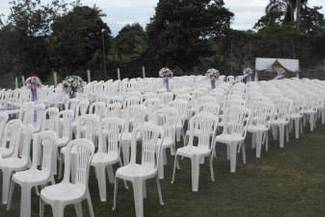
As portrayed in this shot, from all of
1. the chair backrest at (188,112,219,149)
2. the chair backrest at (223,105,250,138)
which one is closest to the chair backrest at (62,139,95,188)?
the chair backrest at (188,112,219,149)

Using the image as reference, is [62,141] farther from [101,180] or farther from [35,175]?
[35,175]

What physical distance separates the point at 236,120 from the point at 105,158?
2.68 meters

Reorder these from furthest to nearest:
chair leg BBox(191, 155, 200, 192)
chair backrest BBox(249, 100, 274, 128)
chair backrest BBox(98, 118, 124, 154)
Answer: chair backrest BBox(249, 100, 274, 128) → chair leg BBox(191, 155, 200, 192) → chair backrest BBox(98, 118, 124, 154)

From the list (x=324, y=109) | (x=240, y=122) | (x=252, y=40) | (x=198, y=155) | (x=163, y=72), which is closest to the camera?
(x=198, y=155)

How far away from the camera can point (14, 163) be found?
235 inches

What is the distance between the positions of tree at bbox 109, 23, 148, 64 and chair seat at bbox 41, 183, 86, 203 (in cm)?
2371

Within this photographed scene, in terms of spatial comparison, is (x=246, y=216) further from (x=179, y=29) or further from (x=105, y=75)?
(x=179, y=29)

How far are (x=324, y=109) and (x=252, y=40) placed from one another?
1502cm

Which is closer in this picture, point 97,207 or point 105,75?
point 97,207

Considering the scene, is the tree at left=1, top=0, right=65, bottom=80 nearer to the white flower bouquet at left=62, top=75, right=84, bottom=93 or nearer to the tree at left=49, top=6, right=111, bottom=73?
the tree at left=49, top=6, right=111, bottom=73

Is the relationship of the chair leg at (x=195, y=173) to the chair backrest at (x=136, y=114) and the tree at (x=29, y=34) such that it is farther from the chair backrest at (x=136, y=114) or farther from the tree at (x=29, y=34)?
the tree at (x=29, y=34)

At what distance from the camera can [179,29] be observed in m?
28.6

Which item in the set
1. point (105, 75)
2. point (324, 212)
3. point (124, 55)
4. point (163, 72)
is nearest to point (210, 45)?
point (124, 55)

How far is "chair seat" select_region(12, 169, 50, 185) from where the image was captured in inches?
209
